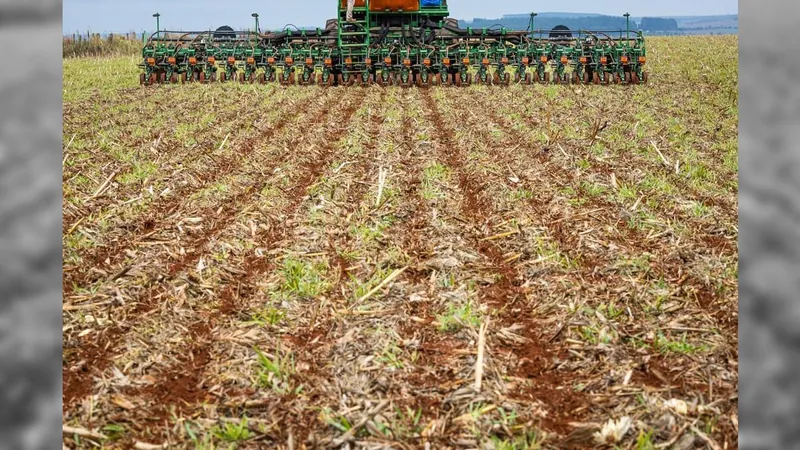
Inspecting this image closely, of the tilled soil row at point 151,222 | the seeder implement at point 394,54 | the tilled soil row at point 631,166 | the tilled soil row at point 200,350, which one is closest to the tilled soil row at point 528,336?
the tilled soil row at point 200,350

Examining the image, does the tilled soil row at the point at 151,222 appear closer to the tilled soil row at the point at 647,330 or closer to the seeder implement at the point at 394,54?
the tilled soil row at the point at 647,330

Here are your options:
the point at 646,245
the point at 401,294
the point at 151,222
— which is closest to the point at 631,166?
the point at 646,245

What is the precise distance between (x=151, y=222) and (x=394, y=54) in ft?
59.3

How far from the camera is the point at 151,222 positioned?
8930 millimetres

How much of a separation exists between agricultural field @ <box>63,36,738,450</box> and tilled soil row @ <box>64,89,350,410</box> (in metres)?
0.02

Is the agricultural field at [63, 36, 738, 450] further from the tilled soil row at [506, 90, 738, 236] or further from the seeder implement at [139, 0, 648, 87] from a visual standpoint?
the seeder implement at [139, 0, 648, 87]

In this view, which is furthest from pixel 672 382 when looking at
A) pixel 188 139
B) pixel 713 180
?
pixel 188 139

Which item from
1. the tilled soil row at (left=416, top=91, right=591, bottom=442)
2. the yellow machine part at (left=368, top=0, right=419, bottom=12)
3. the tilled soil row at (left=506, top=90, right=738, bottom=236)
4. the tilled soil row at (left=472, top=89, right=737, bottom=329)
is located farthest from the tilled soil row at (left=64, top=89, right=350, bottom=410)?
the yellow machine part at (left=368, top=0, right=419, bottom=12)

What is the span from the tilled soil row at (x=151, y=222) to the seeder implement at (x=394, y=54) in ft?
39.2

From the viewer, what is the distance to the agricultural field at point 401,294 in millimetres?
4543

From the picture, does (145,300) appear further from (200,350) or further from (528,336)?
(528,336)
